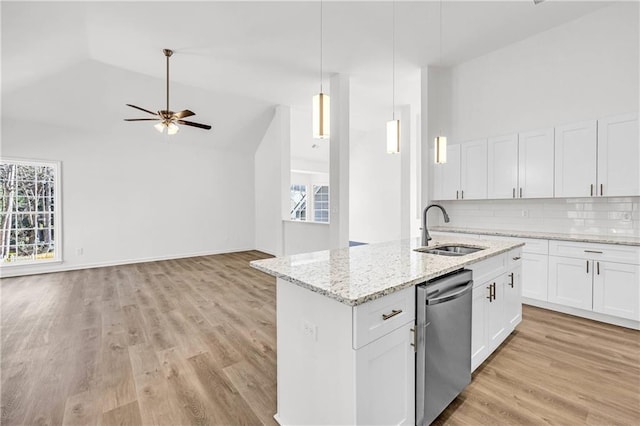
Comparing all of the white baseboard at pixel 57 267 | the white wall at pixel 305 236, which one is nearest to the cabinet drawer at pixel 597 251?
the white wall at pixel 305 236

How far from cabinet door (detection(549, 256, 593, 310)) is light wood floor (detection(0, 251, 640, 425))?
19 centimetres

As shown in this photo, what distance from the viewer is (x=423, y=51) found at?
4148mm

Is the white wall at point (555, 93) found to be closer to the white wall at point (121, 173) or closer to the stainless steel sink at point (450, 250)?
the stainless steel sink at point (450, 250)

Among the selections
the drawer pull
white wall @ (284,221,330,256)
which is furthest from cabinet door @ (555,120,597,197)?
white wall @ (284,221,330,256)

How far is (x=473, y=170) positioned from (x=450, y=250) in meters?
2.10

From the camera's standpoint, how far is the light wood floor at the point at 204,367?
1780mm

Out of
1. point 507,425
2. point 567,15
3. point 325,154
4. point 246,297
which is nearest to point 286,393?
point 507,425

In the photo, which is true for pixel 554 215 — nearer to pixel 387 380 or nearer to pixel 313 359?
pixel 387 380

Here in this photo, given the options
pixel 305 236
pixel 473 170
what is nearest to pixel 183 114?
pixel 305 236

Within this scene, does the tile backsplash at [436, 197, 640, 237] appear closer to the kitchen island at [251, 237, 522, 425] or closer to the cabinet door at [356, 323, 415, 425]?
the kitchen island at [251, 237, 522, 425]

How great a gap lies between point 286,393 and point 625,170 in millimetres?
3866

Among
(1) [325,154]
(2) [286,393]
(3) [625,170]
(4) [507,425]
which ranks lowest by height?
(4) [507,425]

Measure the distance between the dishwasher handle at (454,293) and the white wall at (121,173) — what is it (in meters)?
5.80

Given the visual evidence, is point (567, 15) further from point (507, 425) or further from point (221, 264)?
point (221, 264)
